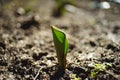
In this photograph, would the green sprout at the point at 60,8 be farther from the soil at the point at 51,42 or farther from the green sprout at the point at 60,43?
the green sprout at the point at 60,43

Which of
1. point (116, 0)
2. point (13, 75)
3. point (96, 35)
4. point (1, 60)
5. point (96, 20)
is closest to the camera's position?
point (13, 75)

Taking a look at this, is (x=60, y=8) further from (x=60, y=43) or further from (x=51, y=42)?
(x=60, y=43)

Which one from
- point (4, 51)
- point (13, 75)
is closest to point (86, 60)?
point (13, 75)

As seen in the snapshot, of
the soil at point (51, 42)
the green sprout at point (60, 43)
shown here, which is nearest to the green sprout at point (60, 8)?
the soil at point (51, 42)

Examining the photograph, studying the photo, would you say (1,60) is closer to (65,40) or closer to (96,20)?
(65,40)

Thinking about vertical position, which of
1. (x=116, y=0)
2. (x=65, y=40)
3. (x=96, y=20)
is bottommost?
(x=96, y=20)

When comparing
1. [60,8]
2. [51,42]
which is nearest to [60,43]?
[51,42]
